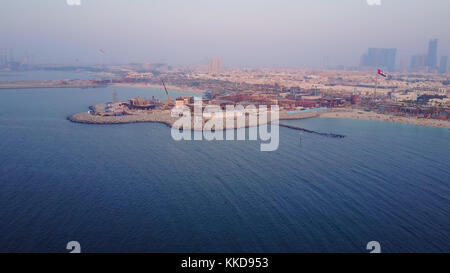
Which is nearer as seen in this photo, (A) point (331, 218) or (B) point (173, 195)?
(A) point (331, 218)

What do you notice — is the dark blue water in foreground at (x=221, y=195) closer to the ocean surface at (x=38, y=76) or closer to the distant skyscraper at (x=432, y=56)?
the ocean surface at (x=38, y=76)

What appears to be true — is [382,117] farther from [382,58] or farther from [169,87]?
[382,58]

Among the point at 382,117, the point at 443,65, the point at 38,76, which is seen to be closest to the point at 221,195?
the point at 382,117

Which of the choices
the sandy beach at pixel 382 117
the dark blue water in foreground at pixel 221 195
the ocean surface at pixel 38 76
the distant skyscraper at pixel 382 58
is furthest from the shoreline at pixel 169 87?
the distant skyscraper at pixel 382 58

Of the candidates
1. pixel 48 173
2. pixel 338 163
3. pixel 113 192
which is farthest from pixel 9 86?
pixel 338 163
